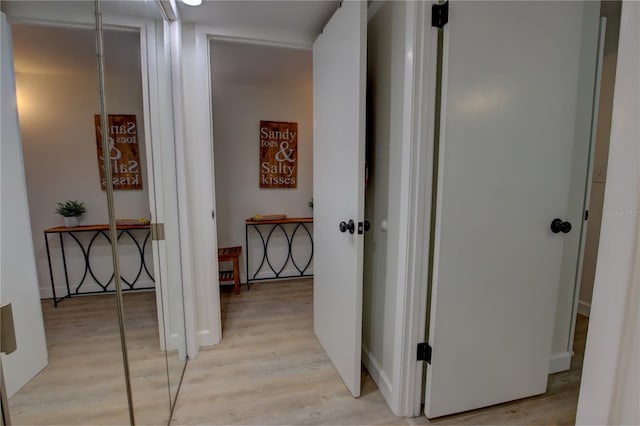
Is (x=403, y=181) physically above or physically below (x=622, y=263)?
above

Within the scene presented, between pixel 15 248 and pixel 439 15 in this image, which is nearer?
pixel 15 248

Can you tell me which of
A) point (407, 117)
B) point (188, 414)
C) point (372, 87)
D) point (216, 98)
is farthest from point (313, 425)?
point (216, 98)

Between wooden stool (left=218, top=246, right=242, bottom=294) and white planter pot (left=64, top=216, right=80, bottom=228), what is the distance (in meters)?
1.98

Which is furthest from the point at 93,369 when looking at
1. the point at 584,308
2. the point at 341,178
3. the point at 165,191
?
the point at 584,308

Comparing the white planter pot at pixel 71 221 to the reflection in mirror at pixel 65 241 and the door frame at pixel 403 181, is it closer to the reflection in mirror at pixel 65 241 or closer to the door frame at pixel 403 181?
the reflection in mirror at pixel 65 241

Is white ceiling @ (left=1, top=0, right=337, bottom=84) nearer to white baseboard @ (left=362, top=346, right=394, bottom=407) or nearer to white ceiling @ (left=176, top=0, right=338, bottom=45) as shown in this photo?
white ceiling @ (left=176, top=0, right=338, bottom=45)

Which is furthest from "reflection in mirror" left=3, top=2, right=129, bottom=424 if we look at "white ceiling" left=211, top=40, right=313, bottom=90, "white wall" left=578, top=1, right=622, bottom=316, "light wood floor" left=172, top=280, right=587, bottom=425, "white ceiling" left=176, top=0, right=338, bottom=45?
"white wall" left=578, top=1, right=622, bottom=316

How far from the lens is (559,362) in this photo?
1.73m

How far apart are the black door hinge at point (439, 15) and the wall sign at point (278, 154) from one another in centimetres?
216

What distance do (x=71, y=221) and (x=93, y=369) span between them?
18.9 inches

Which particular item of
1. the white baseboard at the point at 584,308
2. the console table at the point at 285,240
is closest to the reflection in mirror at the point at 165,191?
the console table at the point at 285,240

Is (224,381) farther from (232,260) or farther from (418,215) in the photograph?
(418,215)

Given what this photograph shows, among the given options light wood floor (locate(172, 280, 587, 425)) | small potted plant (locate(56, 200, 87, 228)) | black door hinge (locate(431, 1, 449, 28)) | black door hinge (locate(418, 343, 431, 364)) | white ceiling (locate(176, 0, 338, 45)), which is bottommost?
light wood floor (locate(172, 280, 587, 425))

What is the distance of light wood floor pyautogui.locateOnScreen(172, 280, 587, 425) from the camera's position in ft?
4.61
